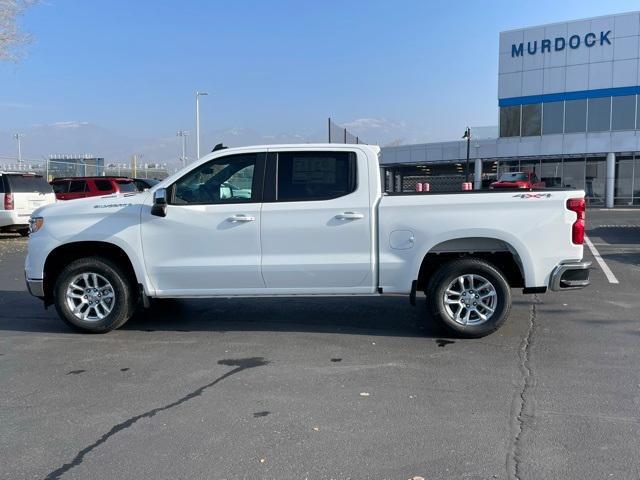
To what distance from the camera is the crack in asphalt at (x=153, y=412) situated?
11.5 ft

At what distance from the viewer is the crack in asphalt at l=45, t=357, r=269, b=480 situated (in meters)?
3.49

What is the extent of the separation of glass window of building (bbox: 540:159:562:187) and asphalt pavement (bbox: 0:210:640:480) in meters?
29.7

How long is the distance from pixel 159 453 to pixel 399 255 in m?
3.23

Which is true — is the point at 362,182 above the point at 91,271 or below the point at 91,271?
above

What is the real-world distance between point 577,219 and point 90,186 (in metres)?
17.8

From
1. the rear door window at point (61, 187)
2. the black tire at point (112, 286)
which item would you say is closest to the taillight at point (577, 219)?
the black tire at point (112, 286)

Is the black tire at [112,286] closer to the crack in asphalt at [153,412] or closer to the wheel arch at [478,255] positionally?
the crack in asphalt at [153,412]

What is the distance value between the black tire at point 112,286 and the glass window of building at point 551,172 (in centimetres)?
3272

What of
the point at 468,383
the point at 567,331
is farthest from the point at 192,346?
the point at 567,331

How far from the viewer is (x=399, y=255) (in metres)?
6.05

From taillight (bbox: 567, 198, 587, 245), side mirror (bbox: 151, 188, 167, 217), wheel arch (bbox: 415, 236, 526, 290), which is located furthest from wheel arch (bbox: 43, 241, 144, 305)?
taillight (bbox: 567, 198, 587, 245)

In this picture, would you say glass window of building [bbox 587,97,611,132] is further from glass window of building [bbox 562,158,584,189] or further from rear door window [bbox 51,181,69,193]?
rear door window [bbox 51,181,69,193]

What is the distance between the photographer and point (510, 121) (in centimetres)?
3622

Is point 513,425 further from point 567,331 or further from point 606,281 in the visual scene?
point 606,281
